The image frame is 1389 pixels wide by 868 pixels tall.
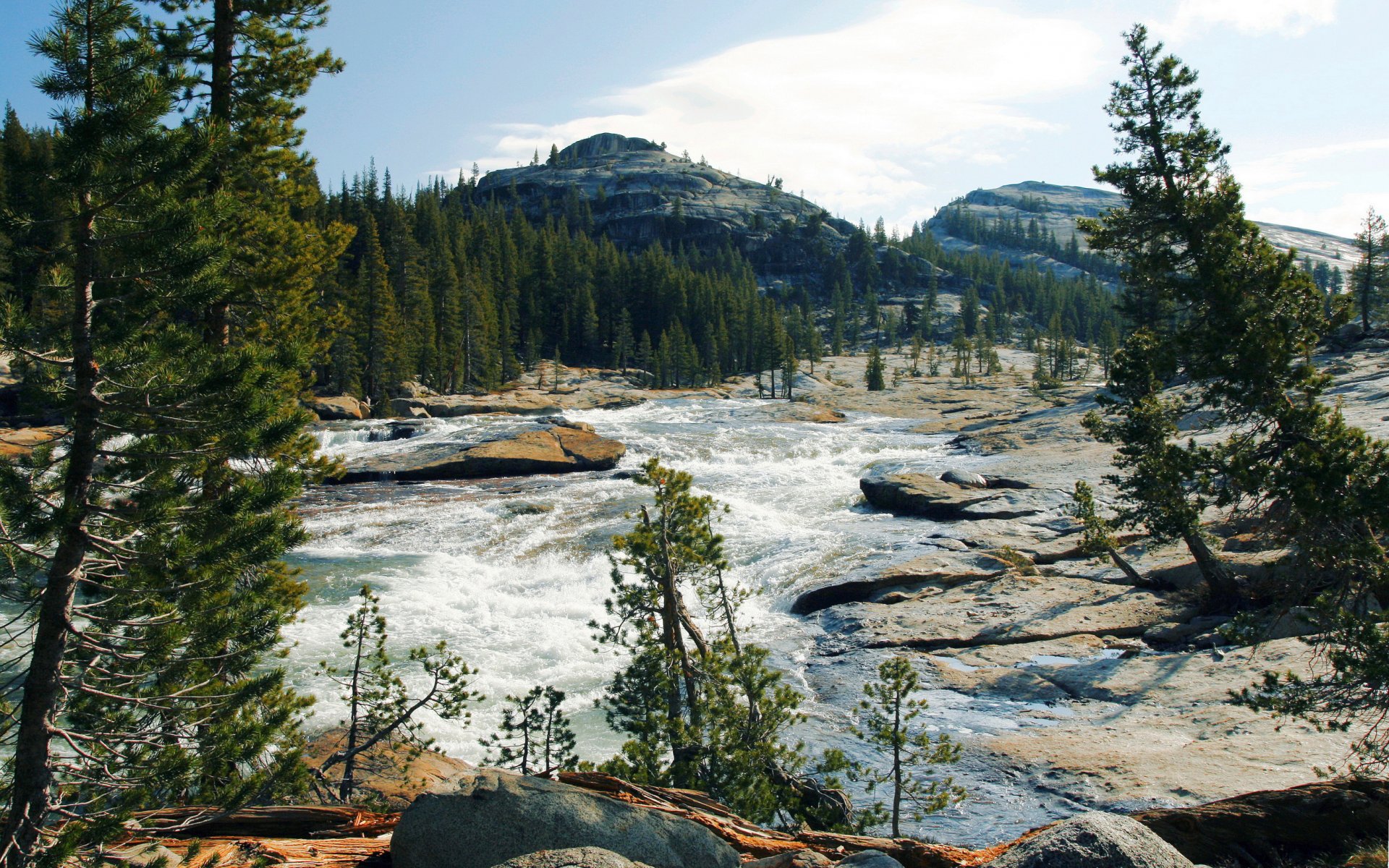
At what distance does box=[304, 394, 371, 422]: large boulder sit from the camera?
4847 cm

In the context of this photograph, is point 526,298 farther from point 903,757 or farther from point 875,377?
point 903,757

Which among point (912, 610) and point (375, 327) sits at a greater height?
point (375, 327)

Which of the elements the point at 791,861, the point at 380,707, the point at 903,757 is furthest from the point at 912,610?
the point at 791,861

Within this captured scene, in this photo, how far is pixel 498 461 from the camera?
36719 millimetres

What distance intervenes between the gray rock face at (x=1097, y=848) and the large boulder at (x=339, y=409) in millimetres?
48554

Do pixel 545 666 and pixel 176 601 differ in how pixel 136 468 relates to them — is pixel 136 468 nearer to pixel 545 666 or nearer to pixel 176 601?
pixel 176 601

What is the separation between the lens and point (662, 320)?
10294cm

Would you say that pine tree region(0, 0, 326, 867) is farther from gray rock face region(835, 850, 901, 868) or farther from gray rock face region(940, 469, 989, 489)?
gray rock face region(940, 469, 989, 489)

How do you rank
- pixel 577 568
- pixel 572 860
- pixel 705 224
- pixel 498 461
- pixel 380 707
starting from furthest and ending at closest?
pixel 705 224 → pixel 498 461 → pixel 577 568 → pixel 380 707 → pixel 572 860

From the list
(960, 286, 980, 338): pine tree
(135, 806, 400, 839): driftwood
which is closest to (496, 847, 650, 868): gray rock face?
(135, 806, 400, 839): driftwood

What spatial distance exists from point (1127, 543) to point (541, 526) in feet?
59.7

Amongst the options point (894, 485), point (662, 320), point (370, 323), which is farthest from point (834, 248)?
point (894, 485)

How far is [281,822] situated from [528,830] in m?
2.47

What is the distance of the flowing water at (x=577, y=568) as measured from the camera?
13.4 m
